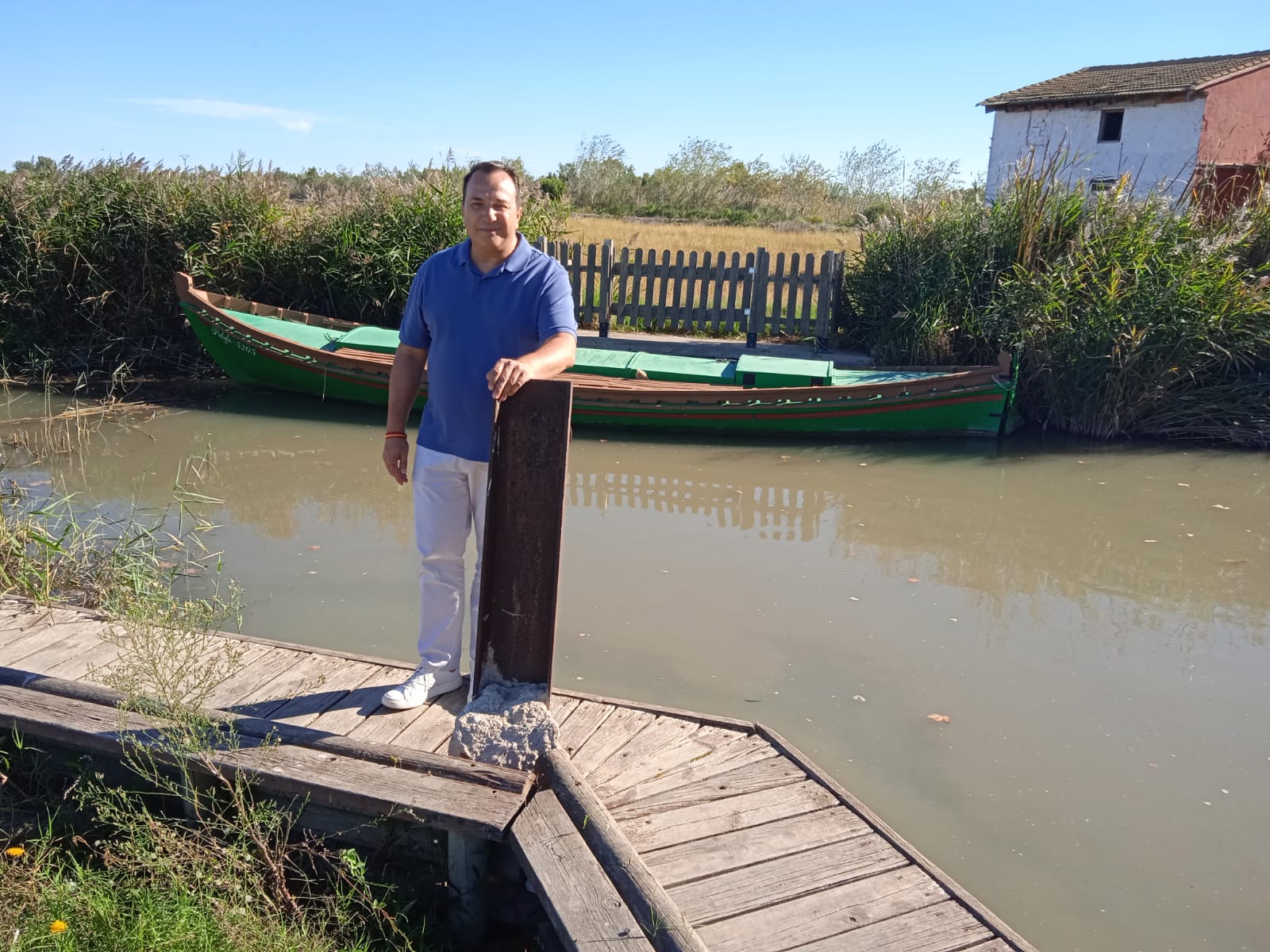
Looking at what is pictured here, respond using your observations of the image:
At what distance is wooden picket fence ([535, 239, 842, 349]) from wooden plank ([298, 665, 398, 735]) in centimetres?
941

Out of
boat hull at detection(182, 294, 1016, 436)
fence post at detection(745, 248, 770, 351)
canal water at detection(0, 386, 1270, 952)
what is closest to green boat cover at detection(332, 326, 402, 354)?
boat hull at detection(182, 294, 1016, 436)

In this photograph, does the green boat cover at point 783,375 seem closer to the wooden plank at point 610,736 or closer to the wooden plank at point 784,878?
the wooden plank at point 610,736

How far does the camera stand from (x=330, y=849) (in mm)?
3291

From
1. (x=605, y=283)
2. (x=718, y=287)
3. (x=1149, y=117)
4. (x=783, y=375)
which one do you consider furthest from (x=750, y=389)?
(x=1149, y=117)

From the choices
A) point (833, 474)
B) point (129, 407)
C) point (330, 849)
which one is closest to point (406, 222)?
point (129, 407)

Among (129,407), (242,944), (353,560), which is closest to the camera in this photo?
(242,944)

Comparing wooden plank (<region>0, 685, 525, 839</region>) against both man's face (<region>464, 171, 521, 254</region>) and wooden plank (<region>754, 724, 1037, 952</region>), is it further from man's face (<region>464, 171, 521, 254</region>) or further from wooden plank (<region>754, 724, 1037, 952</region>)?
A: man's face (<region>464, 171, 521, 254</region>)

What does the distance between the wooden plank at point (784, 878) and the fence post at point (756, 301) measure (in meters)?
10.2

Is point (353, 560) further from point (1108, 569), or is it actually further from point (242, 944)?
point (1108, 569)

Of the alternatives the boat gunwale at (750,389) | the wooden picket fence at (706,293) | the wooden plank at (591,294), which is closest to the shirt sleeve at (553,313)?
the boat gunwale at (750,389)

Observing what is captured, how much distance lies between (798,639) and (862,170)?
3885 centimetres

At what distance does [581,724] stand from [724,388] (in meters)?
6.66

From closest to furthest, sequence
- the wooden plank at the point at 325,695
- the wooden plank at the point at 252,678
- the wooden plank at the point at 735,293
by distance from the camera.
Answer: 1. the wooden plank at the point at 325,695
2. the wooden plank at the point at 252,678
3. the wooden plank at the point at 735,293

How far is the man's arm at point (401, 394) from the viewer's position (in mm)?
3643
